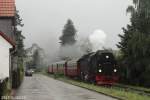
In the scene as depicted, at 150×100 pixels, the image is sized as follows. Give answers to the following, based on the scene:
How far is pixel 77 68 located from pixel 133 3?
30.5 ft

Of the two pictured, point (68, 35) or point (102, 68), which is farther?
point (68, 35)

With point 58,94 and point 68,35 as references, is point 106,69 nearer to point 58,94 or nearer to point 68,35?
point 58,94

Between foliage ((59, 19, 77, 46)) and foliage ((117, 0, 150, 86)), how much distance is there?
3806 inches

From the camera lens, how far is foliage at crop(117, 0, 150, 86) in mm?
48375

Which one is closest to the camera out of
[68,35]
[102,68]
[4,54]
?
[4,54]

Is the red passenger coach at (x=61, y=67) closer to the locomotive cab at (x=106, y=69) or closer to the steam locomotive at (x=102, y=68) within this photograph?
the steam locomotive at (x=102, y=68)

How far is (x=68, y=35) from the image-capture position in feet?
500

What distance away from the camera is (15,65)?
138ft

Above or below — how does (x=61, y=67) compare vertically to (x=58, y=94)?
above

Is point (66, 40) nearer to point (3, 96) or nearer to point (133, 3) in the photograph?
point (133, 3)

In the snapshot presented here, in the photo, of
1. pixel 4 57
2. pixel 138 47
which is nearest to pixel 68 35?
pixel 138 47

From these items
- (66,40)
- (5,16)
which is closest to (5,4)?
(5,16)

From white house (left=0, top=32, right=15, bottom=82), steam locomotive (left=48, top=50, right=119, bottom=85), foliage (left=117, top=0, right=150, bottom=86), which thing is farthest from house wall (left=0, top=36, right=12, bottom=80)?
foliage (left=117, top=0, right=150, bottom=86)

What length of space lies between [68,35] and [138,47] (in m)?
104
